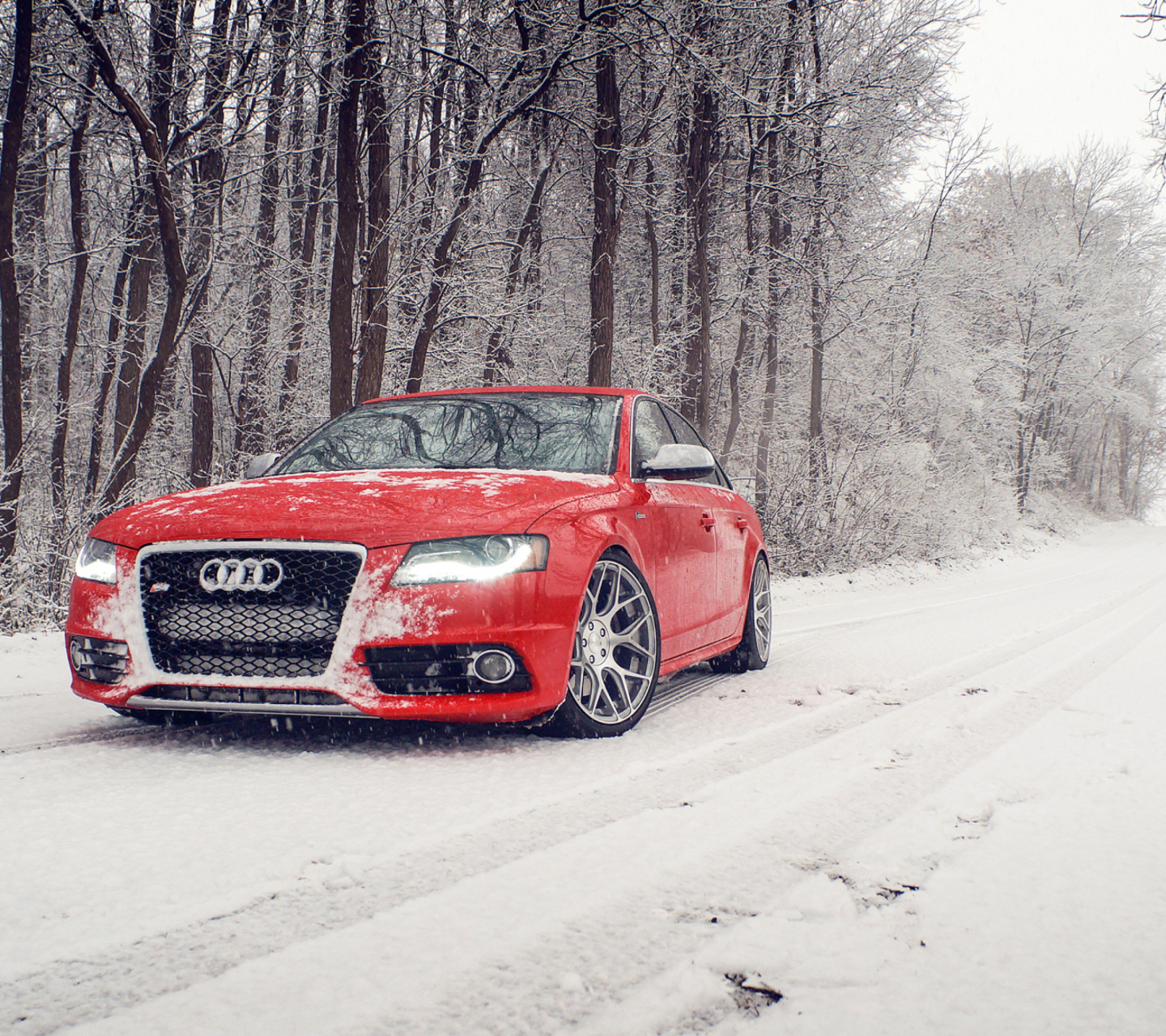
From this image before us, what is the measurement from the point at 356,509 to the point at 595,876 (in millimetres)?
1691

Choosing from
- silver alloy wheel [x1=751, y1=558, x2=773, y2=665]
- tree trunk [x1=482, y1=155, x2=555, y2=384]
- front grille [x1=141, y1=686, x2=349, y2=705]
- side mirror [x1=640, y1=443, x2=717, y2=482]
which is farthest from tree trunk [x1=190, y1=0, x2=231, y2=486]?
front grille [x1=141, y1=686, x2=349, y2=705]

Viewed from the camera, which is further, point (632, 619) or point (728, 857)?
point (632, 619)

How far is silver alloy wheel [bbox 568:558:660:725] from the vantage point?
3656 millimetres

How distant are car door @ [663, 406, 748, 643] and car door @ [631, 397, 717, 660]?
0.9 inches

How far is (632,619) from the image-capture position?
402 cm

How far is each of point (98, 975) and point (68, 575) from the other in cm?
667

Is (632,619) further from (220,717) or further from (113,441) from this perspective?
(113,441)

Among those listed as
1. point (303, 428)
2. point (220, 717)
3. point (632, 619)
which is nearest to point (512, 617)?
point (632, 619)

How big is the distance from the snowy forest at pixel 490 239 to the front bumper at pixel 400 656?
13.9 ft

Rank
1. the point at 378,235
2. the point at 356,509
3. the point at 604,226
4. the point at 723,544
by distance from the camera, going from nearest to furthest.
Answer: the point at 356,509 < the point at 723,544 < the point at 378,235 < the point at 604,226

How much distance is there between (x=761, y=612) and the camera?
237 inches

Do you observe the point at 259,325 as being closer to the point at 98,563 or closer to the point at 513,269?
the point at 513,269

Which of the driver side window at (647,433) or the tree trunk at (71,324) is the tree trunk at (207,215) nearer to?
the tree trunk at (71,324)

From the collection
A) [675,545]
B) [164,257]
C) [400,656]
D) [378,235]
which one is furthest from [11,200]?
[400,656]
